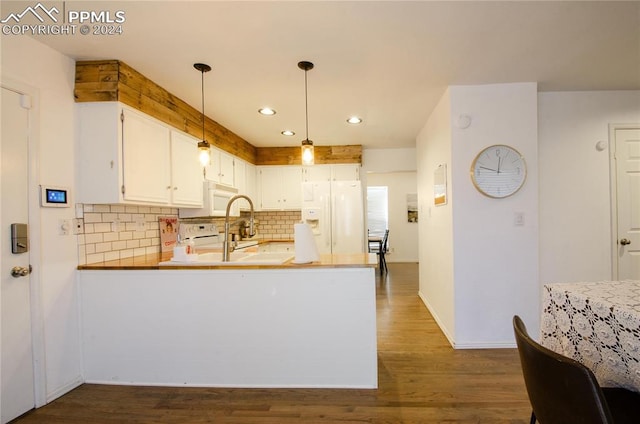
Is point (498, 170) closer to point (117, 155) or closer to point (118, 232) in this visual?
point (117, 155)

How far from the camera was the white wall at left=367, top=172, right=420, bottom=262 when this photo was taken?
740cm

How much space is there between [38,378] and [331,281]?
6.47 ft

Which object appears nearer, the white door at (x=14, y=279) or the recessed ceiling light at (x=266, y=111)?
the white door at (x=14, y=279)

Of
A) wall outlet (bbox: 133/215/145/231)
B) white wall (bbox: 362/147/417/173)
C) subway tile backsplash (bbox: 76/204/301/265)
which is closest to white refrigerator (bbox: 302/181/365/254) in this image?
white wall (bbox: 362/147/417/173)

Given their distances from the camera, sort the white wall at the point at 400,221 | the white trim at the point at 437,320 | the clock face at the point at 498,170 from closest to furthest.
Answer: the clock face at the point at 498,170, the white trim at the point at 437,320, the white wall at the point at 400,221

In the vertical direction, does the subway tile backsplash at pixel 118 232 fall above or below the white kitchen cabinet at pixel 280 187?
below

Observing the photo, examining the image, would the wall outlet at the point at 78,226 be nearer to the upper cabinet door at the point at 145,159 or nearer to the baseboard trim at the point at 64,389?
the upper cabinet door at the point at 145,159

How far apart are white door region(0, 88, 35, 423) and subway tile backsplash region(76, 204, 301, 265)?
1.19 feet

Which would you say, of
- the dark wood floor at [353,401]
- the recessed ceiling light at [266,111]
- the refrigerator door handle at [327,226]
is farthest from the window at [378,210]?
the dark wood floor at [353,401]

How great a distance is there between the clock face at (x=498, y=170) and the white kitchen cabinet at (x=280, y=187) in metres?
2.75

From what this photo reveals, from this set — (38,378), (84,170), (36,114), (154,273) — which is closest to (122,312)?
(154,273)

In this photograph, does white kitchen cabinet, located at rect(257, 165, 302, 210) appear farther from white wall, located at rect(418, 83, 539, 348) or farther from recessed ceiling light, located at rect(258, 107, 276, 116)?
white wall, located at rect(418, 83, 539, 348)

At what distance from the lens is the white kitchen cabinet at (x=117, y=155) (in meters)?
2.10

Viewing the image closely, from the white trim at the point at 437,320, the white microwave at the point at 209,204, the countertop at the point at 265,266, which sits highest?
the white microwave at the point at 209,204
